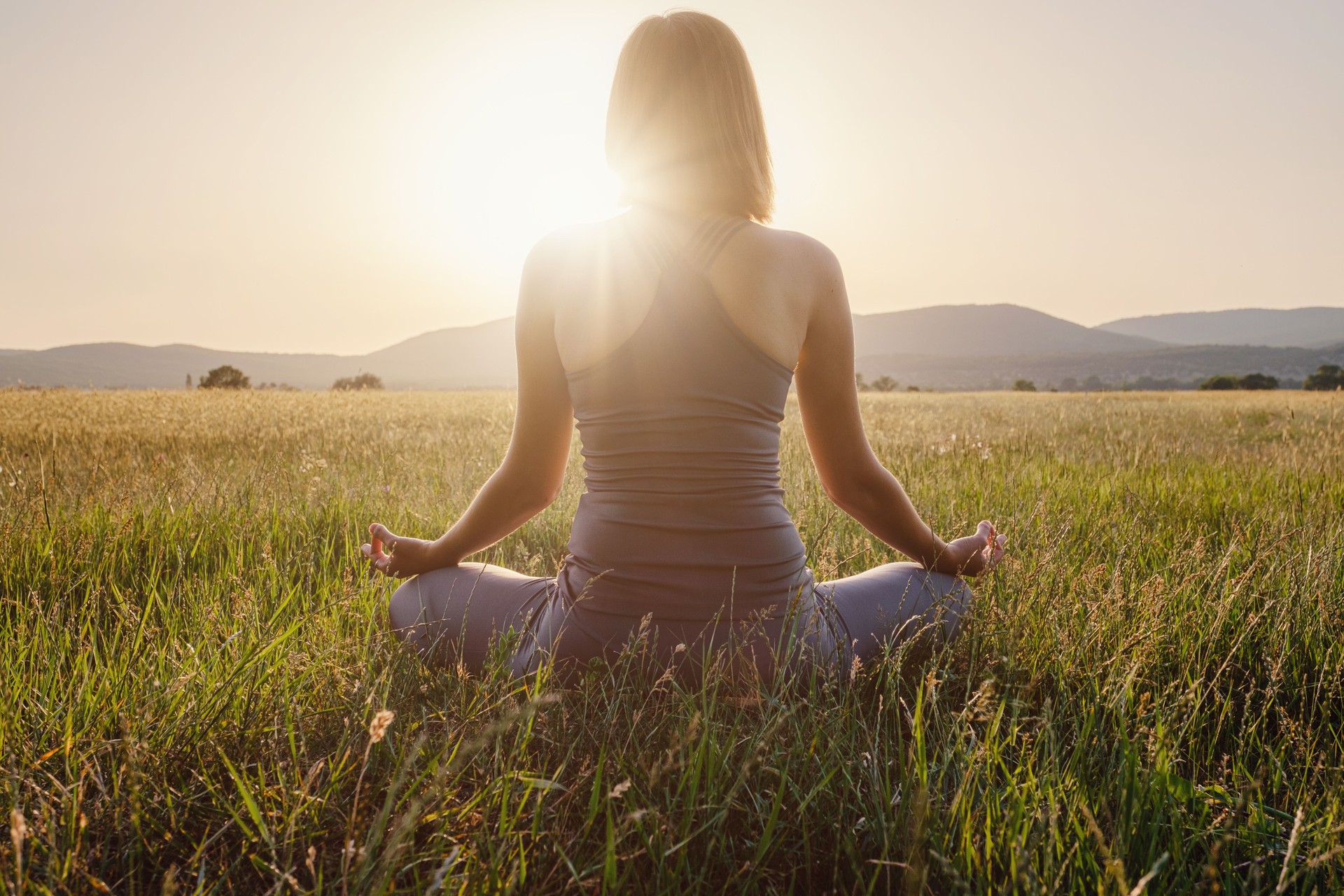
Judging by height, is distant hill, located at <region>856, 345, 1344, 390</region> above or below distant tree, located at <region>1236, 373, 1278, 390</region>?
above

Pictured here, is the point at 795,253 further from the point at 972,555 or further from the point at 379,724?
the point at 379,724

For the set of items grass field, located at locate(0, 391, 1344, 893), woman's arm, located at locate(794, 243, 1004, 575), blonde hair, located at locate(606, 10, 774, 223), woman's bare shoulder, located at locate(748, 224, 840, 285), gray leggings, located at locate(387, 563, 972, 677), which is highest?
blonde hair, located at locate(606, 10, 774, 223)

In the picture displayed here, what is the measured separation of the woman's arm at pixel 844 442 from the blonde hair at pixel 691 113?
32 cm

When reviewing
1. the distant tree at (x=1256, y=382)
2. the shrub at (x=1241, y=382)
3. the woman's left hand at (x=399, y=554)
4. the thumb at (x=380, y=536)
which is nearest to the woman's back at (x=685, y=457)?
the woman's left hand at (x=399, y=554)

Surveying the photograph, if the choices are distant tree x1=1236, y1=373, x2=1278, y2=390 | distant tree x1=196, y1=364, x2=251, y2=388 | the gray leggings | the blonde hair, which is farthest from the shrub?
the blonde hair

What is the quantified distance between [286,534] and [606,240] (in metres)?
2.45

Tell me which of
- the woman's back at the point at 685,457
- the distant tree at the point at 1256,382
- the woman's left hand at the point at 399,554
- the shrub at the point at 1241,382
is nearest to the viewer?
the woman's back at the point at 685,457

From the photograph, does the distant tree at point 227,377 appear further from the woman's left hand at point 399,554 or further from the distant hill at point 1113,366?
the distant hill at point 1113,366

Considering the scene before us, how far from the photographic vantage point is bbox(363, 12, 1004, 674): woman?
1.75 metres

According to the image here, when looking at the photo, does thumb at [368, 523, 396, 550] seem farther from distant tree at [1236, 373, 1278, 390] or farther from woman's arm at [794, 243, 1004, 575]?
distant tree at [1236, 373, 1278, 390]

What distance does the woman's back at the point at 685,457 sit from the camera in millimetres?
1738

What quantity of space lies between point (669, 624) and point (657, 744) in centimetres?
28

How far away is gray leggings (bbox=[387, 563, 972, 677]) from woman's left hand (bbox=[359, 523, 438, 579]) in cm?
5

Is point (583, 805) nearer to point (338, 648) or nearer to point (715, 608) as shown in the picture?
point (715, 608)
